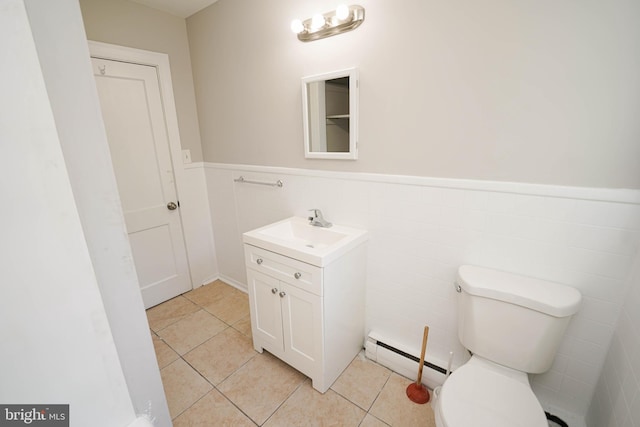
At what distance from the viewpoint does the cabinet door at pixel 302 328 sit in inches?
59.4

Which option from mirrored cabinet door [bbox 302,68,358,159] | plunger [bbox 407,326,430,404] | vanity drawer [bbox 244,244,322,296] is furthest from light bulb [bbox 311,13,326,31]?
plunger [bbox 407,326,430,404]

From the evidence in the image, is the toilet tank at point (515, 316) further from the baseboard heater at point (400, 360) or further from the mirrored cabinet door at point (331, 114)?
the mirrored cabinet door at point (331, 114)

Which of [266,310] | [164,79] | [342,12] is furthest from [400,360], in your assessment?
[164,79]

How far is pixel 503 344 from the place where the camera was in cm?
124

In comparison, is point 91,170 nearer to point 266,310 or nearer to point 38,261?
point 38,261

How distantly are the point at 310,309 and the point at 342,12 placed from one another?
1582 millimetres

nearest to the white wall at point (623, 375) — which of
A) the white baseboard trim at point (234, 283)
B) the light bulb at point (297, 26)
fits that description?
the light bulb at point (297, 26)

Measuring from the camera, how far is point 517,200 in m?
1.26

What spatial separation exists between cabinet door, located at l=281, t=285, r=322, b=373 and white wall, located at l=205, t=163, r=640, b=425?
19.0 inches

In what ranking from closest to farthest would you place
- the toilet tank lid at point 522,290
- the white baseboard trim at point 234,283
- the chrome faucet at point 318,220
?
the toilet tank lid at point 522,290, the chrome faucet at point 318,220, the white baseboard trim at point 234,283

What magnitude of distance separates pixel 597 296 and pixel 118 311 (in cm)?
184

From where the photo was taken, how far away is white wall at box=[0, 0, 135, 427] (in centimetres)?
61

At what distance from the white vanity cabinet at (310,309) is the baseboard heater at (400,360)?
0.37 feet

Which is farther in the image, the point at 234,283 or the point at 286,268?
the point at 234,283
